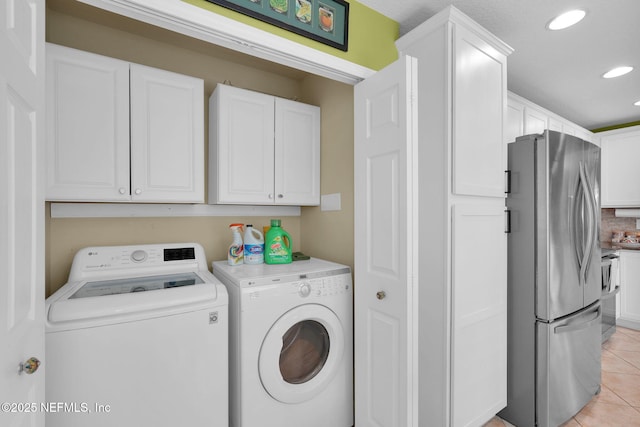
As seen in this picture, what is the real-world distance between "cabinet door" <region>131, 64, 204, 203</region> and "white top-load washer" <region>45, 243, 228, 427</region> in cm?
53

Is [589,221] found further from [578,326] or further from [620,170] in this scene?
[620,170]

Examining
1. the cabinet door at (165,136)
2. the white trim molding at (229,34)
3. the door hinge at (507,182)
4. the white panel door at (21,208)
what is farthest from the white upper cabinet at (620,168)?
the white panel door at (21,208)

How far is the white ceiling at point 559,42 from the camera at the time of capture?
5.53 feet

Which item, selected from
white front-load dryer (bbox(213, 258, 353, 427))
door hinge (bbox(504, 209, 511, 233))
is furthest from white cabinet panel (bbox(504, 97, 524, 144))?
white front-load dryer (bbox(213, 258, 353, 427))

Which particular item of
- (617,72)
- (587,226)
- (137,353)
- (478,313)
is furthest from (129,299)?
(617,72)

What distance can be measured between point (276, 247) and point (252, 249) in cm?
16

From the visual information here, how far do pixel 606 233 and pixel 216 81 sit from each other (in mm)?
5250

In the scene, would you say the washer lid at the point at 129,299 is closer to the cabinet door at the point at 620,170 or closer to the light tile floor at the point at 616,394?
the light tile floor at the point at 616,394

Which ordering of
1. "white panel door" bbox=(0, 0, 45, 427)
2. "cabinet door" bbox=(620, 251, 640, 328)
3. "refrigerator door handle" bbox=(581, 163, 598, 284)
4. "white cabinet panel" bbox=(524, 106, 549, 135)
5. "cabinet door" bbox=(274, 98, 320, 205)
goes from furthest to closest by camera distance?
"cabinet door" bbox=(620, 251, 640, 328) → "white cabinet panel" bbox=(524, 106, 549, 135) → "cabinet door" bbox=(274, 98, 320, 205) → "refrigerator door handle" bbox=(581, 163, 598, 284) → "white panel door" bbox=(0, 0, 45, 427)

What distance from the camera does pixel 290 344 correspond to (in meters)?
1.75

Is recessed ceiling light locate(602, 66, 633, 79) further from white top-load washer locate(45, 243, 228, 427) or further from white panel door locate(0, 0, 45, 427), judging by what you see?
white panel door locate(0, 0, 45, 427)

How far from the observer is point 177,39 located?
197cm

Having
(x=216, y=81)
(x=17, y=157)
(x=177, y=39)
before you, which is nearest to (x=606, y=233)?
(x=216, y=81)

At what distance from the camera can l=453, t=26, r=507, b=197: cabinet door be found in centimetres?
151
